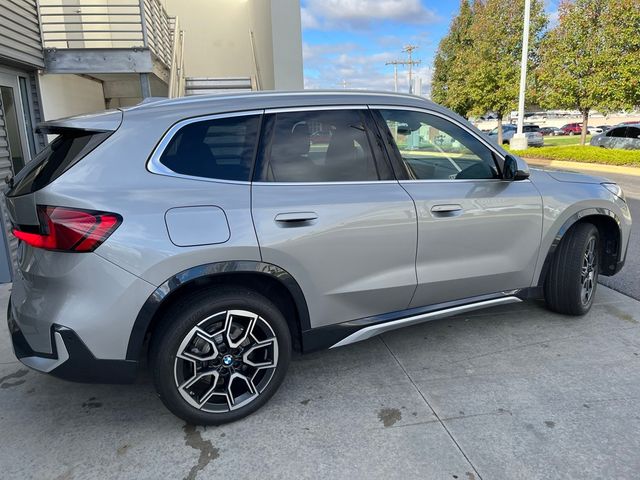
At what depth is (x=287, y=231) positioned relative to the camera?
102 inches

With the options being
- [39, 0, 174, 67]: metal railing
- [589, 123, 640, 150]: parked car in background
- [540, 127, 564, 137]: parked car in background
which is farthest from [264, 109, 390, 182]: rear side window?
[540, 127, 564, 137]: parked car in background

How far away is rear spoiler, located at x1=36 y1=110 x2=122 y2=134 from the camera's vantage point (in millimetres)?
2439

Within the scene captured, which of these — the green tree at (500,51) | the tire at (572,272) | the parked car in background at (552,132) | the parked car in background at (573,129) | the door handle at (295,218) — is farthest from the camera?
the parked car in background at (552,132)

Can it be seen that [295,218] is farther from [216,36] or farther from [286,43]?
[216,36]

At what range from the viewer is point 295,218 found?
2.60 m

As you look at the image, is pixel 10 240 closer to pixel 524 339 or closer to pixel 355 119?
pixel 355 119

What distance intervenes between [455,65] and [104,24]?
22.2 meters

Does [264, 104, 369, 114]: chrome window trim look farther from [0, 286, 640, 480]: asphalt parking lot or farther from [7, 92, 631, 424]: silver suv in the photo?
[0, 286, 640, 480]: asphalt parking lot

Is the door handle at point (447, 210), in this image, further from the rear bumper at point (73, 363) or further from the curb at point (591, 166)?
the curb at point (591, 166)

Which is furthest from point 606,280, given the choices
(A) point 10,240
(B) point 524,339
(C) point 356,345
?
(A) point 10,240

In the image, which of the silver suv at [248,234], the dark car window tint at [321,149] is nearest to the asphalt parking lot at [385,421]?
the silver suv at [248,234]

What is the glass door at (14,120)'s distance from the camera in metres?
6.22

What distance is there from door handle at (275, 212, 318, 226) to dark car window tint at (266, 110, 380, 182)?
0.73ft

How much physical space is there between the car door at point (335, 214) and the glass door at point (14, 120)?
504 cm
